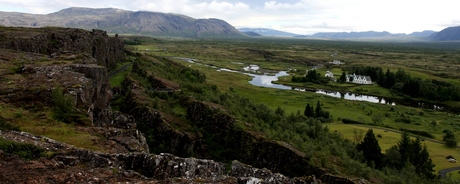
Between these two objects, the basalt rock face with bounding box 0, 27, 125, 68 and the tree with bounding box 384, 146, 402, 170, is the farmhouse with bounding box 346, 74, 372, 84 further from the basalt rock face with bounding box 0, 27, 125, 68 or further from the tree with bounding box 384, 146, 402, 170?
the basalt rock face with bounding box 0, 27, 125, 68

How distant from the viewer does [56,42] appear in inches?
2248

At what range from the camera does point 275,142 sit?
40.1 metres

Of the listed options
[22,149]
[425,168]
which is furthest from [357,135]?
[22,149]

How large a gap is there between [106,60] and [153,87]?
25536mm

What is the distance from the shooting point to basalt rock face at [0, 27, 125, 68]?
49281 millimetres

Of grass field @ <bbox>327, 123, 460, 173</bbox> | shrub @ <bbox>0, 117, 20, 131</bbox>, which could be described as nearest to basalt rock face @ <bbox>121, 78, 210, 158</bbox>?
shrub @ <bbox>0, 117, 20, 131</bbox>

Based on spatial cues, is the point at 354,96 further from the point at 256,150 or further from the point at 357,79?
the point at 256,150

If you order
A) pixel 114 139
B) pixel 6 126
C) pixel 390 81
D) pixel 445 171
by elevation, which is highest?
pixel 6 126

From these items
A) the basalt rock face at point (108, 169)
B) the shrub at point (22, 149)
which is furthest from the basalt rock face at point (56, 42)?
the basalt rock face at point (108, 169)

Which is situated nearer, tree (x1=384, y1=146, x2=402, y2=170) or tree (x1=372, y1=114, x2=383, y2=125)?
tree (x1=384, y1=146, x2=402, y2=170)

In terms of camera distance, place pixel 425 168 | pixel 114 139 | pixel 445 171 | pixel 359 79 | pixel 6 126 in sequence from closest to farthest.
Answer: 1. pixel 6 126
2. pixel 114 139
3. pixel 425 168
4. pixel 445 171
5. pixel 359 79

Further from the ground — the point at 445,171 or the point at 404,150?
the point at 404,150

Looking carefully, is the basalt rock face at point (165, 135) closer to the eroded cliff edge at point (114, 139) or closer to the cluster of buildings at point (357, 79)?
the eroded cliff edge at point (114, 139)

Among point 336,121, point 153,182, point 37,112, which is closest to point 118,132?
point 37,112
